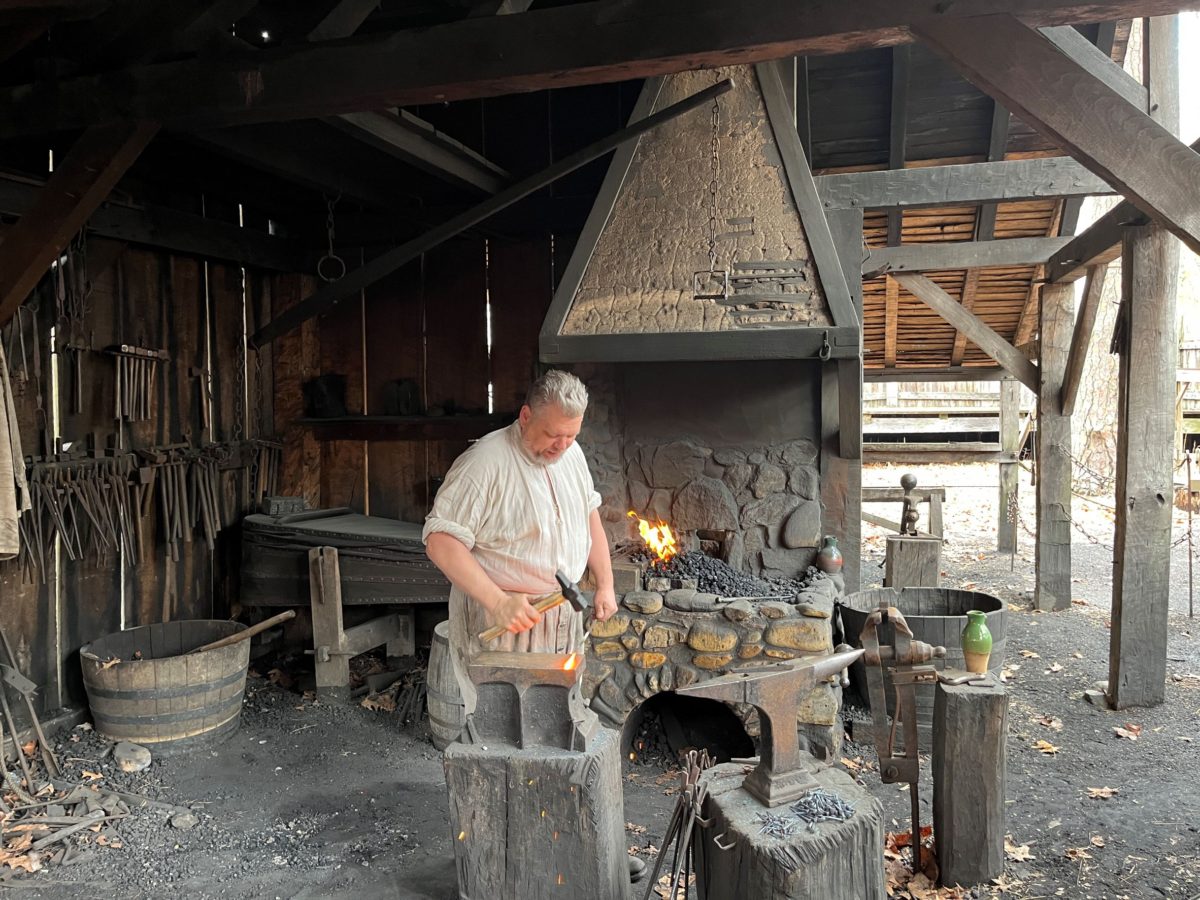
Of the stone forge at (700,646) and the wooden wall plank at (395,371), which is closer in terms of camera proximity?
the stone forge at (700,646)

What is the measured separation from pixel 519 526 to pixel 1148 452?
13.2 ft

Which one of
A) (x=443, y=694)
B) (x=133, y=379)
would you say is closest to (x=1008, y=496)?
(x=443, y=694)

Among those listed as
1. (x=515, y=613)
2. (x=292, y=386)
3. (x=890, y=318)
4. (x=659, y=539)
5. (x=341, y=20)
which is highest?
(x=341, y=20)

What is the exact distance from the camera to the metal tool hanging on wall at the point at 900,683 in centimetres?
321

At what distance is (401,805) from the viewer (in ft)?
13.3

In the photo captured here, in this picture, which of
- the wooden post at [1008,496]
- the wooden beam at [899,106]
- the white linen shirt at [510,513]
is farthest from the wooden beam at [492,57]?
the wooden post at [1008,496]

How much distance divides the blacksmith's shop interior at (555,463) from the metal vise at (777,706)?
0.01 meters

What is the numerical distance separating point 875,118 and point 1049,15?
4.30 meters

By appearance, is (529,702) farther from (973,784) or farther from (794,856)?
Answer: (973,784)

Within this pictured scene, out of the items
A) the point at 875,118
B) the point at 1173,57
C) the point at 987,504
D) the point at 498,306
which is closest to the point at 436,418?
the point at 498,306

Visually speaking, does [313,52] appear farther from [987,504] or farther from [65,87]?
[987,504]

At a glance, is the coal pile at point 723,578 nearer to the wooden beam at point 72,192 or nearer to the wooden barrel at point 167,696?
the wooden barrel at point 167,696

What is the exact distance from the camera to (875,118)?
6617 mm

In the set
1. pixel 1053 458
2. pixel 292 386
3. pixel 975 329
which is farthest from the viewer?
pixel 975 329
